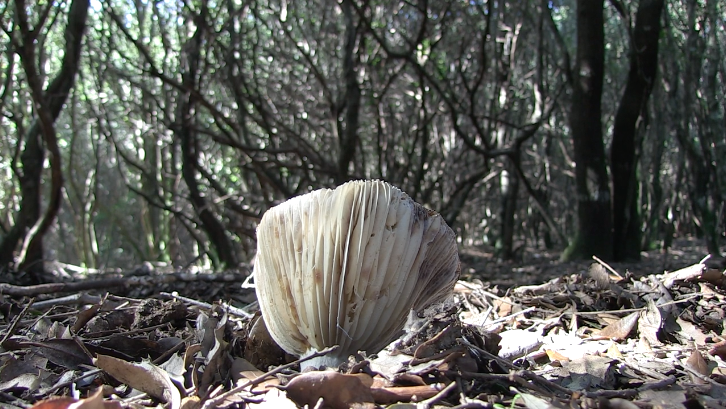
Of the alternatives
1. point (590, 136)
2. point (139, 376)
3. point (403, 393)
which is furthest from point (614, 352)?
point (590, 136)

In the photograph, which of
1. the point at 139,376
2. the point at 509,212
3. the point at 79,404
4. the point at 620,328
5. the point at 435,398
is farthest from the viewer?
the point at 509,212

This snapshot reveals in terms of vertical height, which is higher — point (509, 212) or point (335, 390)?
point (509, 212)

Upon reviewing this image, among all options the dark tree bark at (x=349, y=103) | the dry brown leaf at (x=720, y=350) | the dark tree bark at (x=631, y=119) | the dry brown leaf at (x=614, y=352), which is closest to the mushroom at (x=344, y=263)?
the dry brown leaf at (x=614, y=352)

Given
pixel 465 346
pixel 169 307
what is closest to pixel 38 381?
pixel 169 307

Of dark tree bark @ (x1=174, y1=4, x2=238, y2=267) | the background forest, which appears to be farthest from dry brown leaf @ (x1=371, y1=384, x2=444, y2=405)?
dark tree bark @ (x1=174, y1=4, x2=238, y2=267)

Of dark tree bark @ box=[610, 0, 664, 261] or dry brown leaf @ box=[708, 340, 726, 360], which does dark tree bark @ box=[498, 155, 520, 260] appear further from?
dry brown leaf @ box=[708, 340, 726, 360]

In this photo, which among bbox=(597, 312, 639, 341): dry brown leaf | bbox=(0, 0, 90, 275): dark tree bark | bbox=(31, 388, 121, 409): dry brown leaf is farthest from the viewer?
bbox=(0, 0, 90, 275): dark tree bark

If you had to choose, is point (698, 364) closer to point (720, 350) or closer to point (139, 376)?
point (720, 350)
